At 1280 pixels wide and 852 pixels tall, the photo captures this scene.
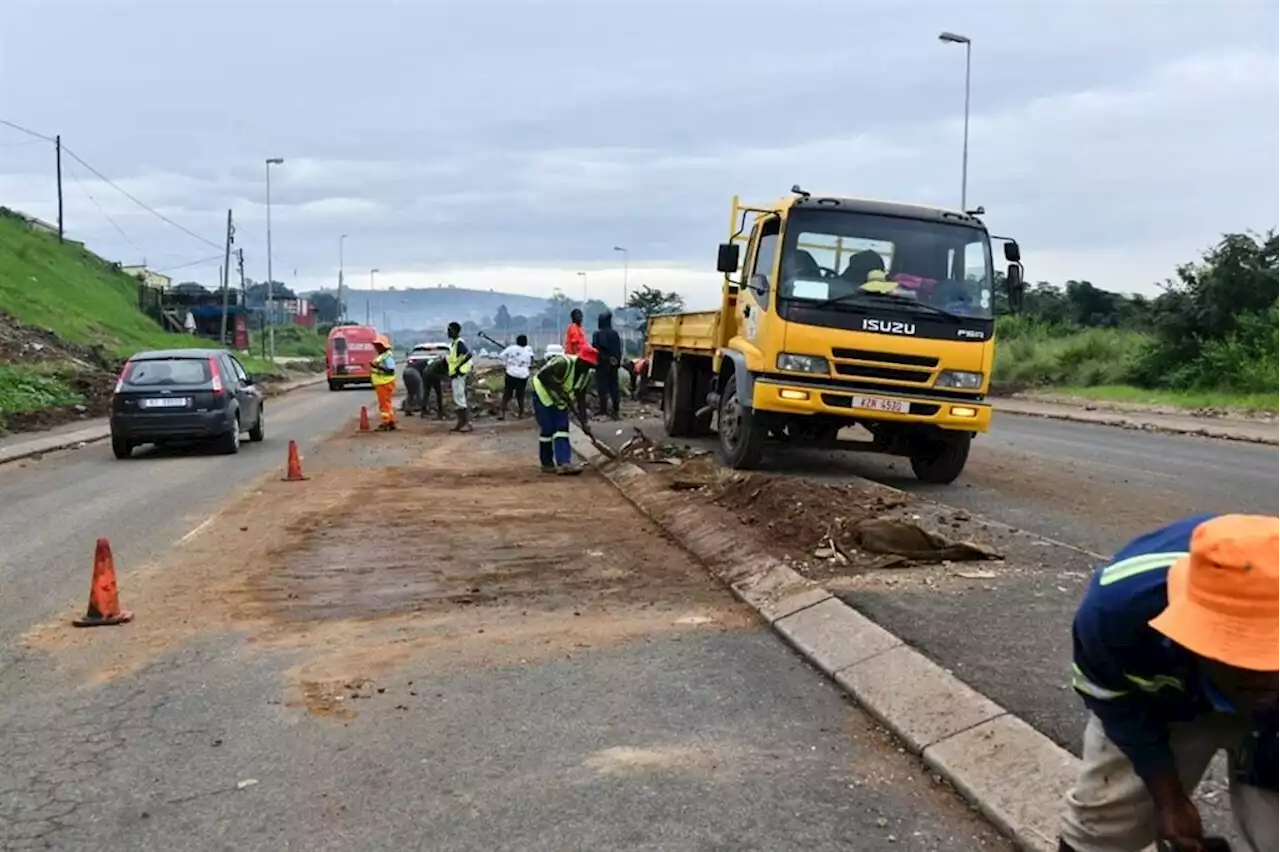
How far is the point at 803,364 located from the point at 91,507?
713 cm

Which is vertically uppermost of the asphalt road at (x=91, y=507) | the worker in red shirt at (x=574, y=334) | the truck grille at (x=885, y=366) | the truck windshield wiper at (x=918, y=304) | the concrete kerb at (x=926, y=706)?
the truck windshield wiper at (x=918, y=304)

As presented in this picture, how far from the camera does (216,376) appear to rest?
17578 mm

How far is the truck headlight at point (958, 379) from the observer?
467 inches

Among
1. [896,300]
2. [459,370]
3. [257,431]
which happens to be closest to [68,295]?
[459,370]

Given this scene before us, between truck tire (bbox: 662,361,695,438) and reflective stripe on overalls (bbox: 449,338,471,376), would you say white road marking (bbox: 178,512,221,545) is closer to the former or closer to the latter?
truck tire (bbox: 662,361,695,438)

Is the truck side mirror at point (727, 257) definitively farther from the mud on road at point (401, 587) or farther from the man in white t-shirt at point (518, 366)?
the man in white t-shirt at point (518, 366)

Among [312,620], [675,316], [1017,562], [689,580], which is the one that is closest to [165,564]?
[312,620]

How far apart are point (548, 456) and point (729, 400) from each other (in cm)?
246

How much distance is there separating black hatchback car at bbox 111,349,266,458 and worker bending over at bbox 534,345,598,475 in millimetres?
5510

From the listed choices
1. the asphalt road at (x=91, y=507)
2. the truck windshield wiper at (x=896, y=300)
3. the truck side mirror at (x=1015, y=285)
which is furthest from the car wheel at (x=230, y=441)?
the truck side mirror at (x=1015, y=285)

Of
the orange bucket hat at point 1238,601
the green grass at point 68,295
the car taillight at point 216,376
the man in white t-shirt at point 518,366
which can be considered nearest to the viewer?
the orange bucket hat at point 1238,601

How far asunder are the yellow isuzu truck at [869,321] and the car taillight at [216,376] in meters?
8.36

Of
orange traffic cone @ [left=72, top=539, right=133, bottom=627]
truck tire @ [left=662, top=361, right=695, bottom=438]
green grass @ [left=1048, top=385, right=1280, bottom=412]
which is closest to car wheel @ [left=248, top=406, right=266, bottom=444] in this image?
truck tire @ [left=662, top=361, right=695, bottom=438]

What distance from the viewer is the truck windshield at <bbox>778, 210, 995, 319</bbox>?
11.8 meters
